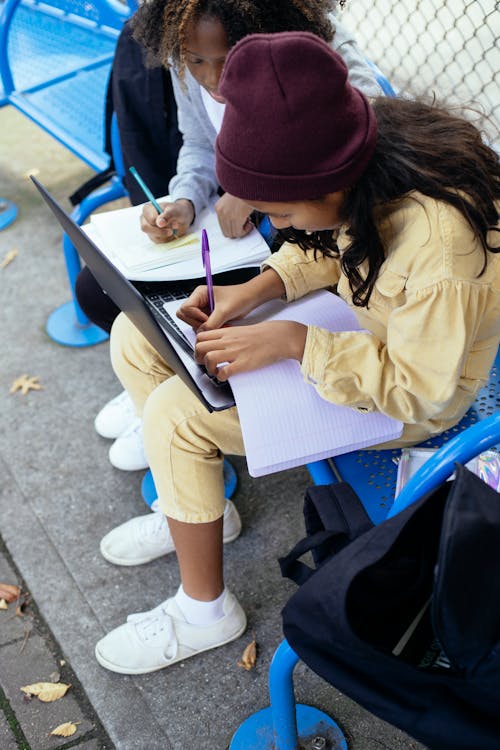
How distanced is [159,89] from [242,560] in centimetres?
144

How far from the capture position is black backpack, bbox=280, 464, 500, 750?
3.30ft

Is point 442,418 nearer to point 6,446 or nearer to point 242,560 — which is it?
point 242,560

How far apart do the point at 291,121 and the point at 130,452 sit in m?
1.54

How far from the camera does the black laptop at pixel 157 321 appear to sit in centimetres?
141

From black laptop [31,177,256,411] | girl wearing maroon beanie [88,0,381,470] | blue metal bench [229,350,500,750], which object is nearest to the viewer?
blue metal bench [229,350,500,750]

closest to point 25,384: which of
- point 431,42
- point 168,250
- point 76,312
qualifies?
point 76,312

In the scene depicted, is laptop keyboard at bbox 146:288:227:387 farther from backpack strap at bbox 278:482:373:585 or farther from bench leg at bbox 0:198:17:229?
bench leg at bbox 0:198:17:229

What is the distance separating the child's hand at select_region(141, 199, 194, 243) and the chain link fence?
247 centimetres

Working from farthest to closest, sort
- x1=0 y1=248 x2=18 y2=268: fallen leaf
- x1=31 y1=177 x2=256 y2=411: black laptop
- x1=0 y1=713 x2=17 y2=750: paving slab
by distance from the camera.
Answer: x1=0 y1=248 x2=18 y2=268: fallen leaf
x1=0 y1=713 x2=17 y2=750: paving slab
x1=31 y1=177 x2=256 y2=411: black laptop

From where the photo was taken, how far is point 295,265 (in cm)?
178

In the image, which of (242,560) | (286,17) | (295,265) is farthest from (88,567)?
(286,17)

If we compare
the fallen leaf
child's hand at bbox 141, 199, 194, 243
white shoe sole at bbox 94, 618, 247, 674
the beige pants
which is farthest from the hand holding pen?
the fallen leaf

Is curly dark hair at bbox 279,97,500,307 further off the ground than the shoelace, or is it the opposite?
curly dark hair at bbox 279,97,500,307

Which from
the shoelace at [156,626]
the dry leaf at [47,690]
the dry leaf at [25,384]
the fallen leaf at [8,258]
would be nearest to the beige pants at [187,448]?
the shoelace at [156,626]
